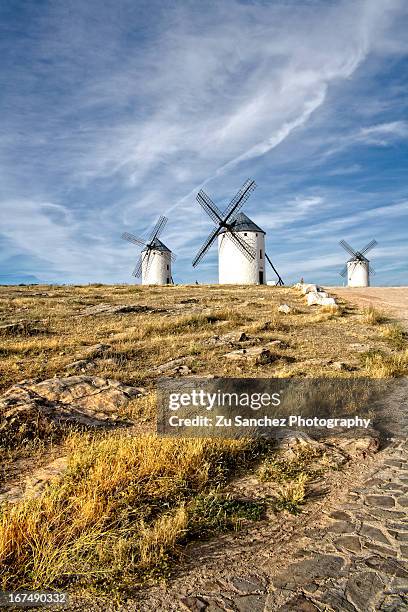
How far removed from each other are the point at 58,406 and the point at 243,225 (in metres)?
Result: 43.6

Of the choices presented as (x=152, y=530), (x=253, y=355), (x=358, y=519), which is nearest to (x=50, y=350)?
(x=253, y=355)

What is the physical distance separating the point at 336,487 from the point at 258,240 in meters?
45.5

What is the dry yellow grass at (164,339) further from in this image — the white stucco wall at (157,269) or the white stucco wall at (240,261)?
the white stucco wall at (157,269)

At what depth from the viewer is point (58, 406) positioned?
794 centimetres

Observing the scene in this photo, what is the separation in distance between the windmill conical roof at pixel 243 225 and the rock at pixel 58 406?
137 feet

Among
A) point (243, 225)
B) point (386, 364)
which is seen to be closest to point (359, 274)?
point (243, 225)

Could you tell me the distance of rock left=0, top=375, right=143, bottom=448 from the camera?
6961mm

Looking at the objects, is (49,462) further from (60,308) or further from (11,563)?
(60,308)

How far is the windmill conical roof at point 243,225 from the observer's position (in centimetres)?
4920

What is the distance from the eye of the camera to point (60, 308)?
69.7 feet

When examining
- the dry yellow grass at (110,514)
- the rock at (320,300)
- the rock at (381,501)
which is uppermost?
the rock at (320,300)

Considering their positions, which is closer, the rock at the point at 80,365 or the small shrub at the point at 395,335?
the rock at the point at 80,365

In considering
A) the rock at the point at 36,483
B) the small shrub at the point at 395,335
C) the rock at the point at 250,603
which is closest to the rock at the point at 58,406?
the rock at the point at 36,483

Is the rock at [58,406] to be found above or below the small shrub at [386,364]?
below
